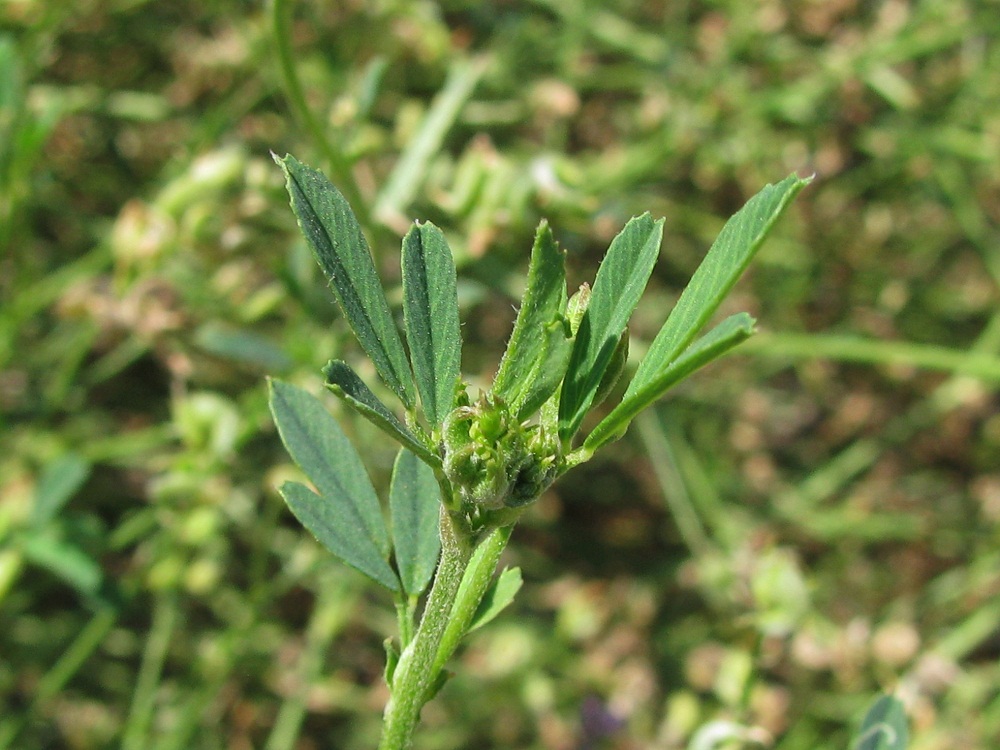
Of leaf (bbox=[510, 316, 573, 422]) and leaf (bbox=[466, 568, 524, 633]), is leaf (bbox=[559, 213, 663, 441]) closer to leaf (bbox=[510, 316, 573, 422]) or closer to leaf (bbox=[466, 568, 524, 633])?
leaf (bbox=[510, 316, 573, 422])

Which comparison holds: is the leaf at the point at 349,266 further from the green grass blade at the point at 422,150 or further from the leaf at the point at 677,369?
the green grass blade at the point at 422,150

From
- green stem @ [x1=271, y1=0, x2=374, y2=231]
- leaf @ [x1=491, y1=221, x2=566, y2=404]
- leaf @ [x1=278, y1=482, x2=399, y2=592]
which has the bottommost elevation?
leaf @ [x1=278, y1=482, x2=399, y2=592]

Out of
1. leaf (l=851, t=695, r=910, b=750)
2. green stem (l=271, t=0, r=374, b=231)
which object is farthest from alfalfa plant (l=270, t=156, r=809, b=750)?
green stem (l=271, t=0, r=374, b=231)

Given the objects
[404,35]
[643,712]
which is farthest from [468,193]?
[643,712]

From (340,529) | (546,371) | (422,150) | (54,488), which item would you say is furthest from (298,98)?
(546,371)

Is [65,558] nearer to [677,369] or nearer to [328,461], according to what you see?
[328,461]

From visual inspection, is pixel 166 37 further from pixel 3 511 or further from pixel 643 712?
pixel 643 712

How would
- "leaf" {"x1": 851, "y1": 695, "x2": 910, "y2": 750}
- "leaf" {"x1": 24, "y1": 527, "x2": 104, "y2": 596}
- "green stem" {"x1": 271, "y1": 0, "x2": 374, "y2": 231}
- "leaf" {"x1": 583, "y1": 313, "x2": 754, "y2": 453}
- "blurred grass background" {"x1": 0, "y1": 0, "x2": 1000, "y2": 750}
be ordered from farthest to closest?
"blurred grass background" {"x1": 0, "y1": 0, "x2": 1000, "y2": 750} < "leaf" {"x1": 24, "y1": 527, "x2": 104, "y2": 596} < "green stem" {"x1": 271, "y1": 0, "x2": 374, "y2": 231} < "leaf" {"x1": 851, "y1": 695, "x2": 910, "y2": 750} < "leaf" {"x1": 583, "y1": 313, "x2": 754, "y2": 453}
